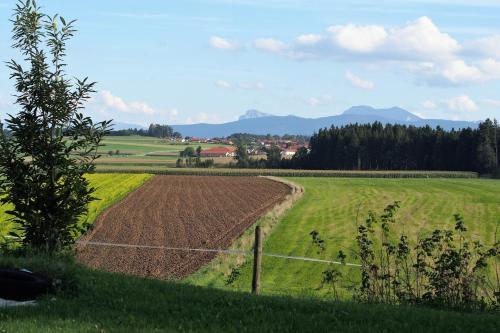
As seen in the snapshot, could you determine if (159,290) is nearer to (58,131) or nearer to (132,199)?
(58,131)

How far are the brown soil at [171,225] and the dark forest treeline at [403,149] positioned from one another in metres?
68.8

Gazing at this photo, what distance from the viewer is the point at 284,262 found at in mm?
30766

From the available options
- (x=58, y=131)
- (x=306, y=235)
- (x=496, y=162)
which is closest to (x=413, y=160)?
(x=496, y=162)

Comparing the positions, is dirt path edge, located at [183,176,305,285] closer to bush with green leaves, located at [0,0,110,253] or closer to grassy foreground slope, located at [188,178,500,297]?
grassy foreground slope, located at [188,178,500,297]

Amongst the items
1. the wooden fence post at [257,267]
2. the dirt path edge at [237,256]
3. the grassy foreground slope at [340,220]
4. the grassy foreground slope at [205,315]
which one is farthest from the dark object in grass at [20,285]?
the dirt path edge at [237,256]

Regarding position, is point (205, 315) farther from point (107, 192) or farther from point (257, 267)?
point (107, 192)

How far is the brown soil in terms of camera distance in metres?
27.6

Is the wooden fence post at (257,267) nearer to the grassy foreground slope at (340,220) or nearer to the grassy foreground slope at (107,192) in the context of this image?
the grassy foreground slope at (340,220)

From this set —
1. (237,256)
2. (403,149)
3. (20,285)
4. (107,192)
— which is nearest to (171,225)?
(237,256)

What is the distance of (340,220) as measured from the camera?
48.6 meters

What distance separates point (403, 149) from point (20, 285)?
141767 mm

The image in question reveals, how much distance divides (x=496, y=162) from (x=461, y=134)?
39.5 feet

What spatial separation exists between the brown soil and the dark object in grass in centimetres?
380

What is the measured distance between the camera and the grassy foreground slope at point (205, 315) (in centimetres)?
884
